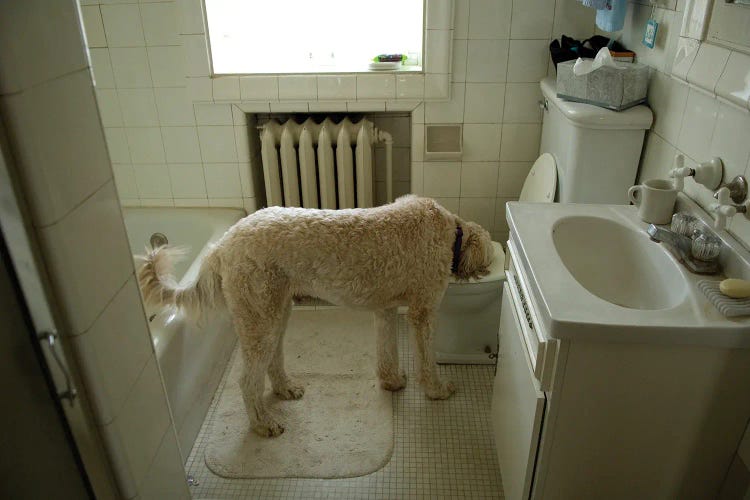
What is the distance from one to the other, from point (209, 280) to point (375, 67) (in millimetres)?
1269

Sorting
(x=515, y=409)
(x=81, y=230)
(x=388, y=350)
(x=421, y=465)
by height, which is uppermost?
(x=81, y=230)

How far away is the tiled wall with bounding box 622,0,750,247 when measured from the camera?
1310 mm

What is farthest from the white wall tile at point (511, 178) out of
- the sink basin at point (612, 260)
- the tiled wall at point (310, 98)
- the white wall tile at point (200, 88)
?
the white wall tile at point (200, 88)

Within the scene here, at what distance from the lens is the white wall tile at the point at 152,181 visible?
282cm

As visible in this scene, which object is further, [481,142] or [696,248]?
[481,142]

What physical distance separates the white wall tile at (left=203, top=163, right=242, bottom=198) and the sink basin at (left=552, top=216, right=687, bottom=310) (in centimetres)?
173

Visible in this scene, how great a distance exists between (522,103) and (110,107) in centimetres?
193

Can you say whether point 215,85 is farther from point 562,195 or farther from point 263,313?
point 562,195

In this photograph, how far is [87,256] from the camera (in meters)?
0.95

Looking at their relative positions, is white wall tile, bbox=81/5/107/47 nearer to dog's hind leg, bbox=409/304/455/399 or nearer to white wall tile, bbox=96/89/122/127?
→ white wall tile, bbox=96/89/122/127

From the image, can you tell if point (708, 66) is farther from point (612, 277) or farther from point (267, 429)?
point (267, 429)

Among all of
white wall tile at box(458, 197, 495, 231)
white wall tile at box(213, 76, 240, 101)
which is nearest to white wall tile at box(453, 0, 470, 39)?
white wall tile at box(458, 197, 495, 231)

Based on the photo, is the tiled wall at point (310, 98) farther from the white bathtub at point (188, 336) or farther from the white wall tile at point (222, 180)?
the white bathtub at point (188, 336)

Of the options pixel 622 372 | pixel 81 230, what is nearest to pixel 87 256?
pixel 81 230
